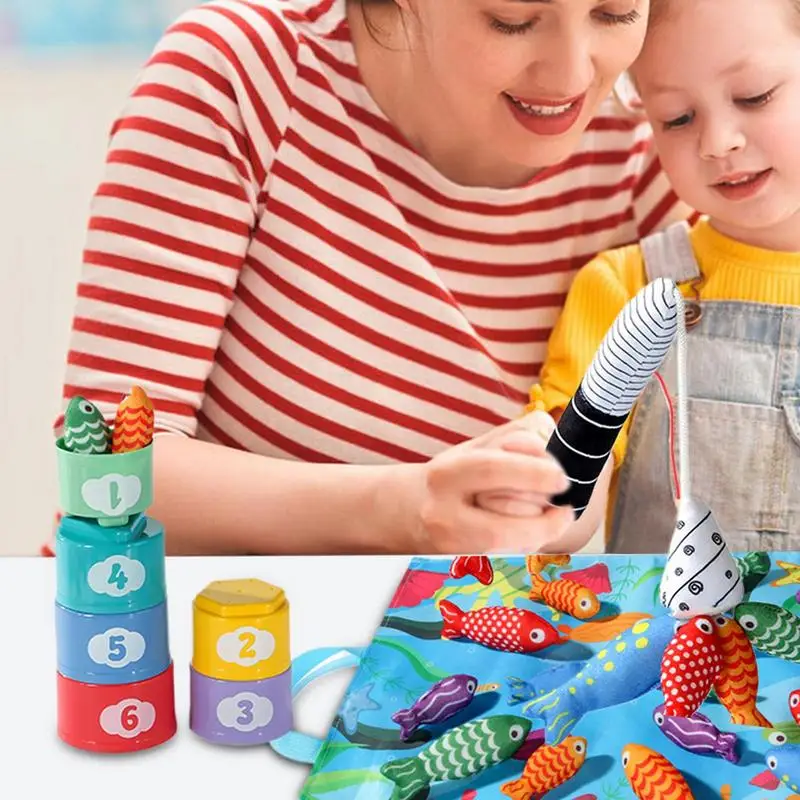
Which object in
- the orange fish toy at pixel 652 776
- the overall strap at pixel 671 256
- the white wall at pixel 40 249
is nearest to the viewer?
the orange fish toy at pixel 652 776

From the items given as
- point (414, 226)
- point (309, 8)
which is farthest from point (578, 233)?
point (309, 8)

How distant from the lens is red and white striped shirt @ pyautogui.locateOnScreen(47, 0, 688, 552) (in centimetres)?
82

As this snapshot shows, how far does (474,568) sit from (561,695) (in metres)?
0.13

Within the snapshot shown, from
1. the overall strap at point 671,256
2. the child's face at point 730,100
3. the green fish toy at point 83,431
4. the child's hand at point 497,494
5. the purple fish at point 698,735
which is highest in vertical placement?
the child's face at point 730,100

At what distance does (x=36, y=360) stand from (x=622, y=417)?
41.4 inches

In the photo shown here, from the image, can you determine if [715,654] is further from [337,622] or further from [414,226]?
[414,226]

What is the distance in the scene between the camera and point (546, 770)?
1.66 ft

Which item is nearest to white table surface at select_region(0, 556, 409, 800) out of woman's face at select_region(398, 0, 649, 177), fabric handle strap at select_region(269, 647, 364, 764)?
fabric handle strap at select_region(269, 647, 364, 764)

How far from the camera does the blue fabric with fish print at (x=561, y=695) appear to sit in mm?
509

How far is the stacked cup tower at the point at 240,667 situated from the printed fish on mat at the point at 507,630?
94 mm

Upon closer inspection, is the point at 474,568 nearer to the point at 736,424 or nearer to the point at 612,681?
the point at 612,681

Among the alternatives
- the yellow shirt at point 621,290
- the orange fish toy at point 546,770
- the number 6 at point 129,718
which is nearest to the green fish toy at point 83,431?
the number 6 at point 129,718

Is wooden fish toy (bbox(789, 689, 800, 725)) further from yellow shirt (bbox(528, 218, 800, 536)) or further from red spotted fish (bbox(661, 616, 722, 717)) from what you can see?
yellow shirt (bbox(528, 218, 800, 536))

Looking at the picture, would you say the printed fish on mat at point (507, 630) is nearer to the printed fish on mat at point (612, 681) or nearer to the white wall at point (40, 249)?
the printed fish on mat at point (612, 681)
